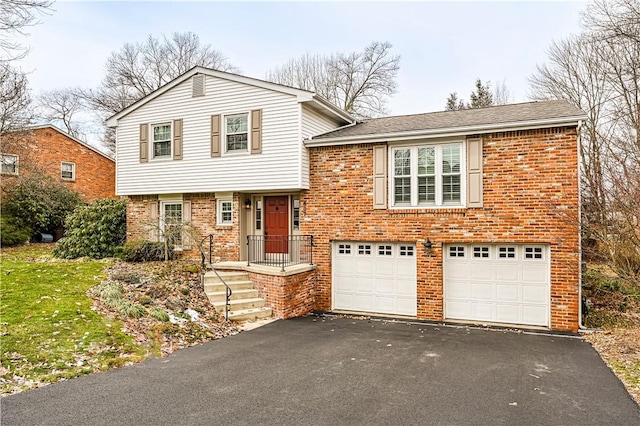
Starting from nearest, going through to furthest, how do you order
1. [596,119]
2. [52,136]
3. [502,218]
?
1. [502,218]
2. [596,119]
3. [52,136]

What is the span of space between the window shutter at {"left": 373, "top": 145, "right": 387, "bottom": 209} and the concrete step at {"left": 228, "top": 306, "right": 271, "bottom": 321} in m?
3.93

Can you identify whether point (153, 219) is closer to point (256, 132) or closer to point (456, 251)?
point (256, 132)

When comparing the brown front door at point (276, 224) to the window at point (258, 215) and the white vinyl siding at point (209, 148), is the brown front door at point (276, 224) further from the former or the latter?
the white vinyl siding at point (209, 148)

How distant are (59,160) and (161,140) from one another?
10918 millimetres

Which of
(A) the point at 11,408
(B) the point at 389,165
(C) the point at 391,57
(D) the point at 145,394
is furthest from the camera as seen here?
(C) the point at 391,57

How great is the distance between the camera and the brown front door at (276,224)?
40.6ft

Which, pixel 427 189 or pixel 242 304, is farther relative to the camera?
pixel 427 189

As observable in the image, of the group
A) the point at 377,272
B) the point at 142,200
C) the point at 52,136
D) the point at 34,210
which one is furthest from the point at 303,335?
the point at 52,136

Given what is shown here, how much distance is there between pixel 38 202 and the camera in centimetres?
1822

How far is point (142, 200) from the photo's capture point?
543 inches

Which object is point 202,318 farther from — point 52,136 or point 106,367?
point 52,136

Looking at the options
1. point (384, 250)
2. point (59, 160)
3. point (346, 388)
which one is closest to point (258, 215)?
point (384, 250)

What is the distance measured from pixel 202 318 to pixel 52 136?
55.2ft

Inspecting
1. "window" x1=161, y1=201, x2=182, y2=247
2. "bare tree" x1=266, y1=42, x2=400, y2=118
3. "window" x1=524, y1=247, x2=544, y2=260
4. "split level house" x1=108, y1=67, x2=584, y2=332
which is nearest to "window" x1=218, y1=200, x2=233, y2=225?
"split level house" x1=108, y1=67, x2=584, y2=332
